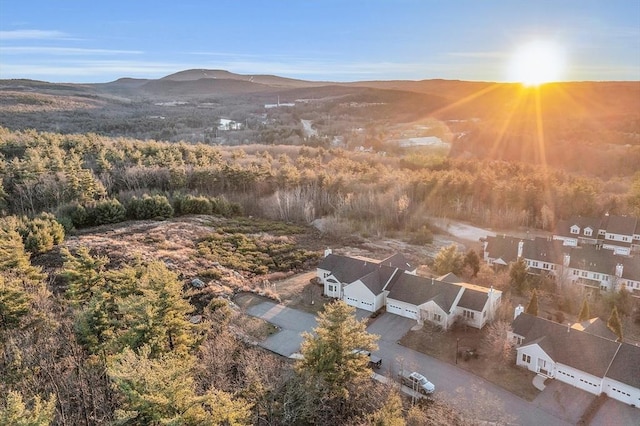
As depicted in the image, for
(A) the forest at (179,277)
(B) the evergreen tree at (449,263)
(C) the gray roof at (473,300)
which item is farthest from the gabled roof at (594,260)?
(A) the forest at (179,277)

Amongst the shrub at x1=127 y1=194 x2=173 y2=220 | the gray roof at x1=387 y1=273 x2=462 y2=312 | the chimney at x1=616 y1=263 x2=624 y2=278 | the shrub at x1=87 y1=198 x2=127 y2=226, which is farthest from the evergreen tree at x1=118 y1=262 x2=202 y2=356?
the chimney at x1=616 y1=263 x2=624 y2=278

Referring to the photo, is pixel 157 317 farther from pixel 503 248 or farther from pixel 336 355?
pixel 503 248

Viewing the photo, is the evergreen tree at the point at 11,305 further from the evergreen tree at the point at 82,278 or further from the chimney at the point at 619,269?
the chimney at the point at 619,269

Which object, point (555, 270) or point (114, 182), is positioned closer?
point (555, 270)

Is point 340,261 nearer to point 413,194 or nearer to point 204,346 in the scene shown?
point 204,346

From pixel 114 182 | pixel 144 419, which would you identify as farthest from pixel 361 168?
pixel 144 419
